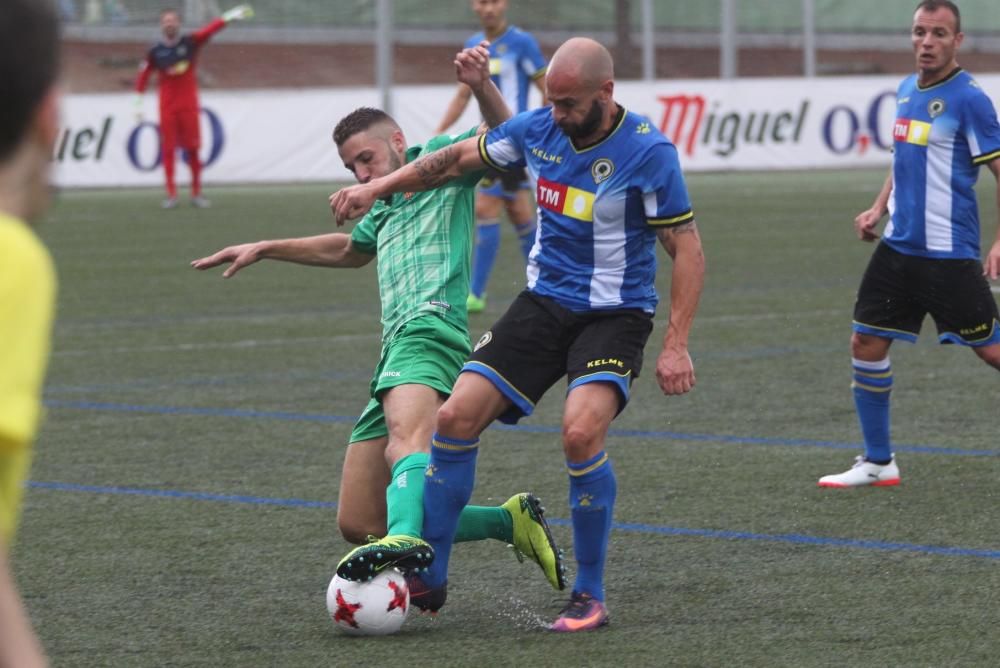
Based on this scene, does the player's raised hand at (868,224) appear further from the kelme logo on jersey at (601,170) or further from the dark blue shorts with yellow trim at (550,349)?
the kelme logo on jersey at (601,170)

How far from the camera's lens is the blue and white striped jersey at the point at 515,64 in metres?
13.4

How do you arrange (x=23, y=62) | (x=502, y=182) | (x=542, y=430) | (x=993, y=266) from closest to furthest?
1. (x=23, y=62)
2. (x=993, y=266)
3. (x=542, y=430)
4. (x=502, y=182)

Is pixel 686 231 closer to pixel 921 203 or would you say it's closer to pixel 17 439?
pixel 921 203

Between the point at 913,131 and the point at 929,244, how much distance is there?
45 centimetres

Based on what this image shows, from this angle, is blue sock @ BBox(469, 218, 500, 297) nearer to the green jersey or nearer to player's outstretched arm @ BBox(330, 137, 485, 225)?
the green jersey

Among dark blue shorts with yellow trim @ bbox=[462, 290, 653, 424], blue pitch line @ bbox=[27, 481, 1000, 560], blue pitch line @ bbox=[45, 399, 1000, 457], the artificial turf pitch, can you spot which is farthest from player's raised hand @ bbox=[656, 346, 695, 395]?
blue pitch line @ bbox=[45, 399, 1000, 457]

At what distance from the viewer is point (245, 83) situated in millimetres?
43062

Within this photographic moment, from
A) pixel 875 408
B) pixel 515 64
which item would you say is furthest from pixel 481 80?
pixel 515 64

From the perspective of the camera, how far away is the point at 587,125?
5.01 m

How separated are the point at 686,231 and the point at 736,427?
10.5 feet

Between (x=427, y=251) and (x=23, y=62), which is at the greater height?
(x=23, y=62)

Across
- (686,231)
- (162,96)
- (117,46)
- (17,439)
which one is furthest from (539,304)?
(117,46)

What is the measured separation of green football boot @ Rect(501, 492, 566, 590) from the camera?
5.24 m

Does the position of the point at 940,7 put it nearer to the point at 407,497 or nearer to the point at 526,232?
the point at 407,497
